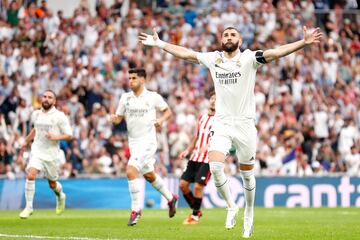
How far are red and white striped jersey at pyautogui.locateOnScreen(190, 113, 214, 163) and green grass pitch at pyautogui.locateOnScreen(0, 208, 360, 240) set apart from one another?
1.24m

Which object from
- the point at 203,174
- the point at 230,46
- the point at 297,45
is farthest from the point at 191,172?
the point at 297,45

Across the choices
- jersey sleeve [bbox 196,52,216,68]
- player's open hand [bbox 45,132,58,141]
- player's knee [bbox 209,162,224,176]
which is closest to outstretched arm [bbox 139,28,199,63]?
jersey sleeve [bbox 196,52,216,68]

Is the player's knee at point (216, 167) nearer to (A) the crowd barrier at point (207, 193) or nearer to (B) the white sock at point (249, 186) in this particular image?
(B) the white sock at point (249, 186)

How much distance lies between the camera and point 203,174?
20547 millimetres

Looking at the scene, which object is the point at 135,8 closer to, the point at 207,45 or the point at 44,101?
the point at 207,45

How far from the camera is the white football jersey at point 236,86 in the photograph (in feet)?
49.2

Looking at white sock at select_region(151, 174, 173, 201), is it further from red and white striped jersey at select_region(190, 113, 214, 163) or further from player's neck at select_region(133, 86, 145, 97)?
player's neck at select_region(133, 86, 145, 97)

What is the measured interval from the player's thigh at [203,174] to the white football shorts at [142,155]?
1079mm

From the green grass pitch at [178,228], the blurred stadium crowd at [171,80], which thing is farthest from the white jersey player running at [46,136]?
the blurred stadium crowd at [171,80]

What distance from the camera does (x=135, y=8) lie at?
34.6m

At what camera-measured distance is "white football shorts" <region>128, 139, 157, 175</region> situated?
19516mm

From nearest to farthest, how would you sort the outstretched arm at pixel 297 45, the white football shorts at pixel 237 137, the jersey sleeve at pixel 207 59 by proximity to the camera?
the outstretched arm at pixel 297 45, the white football shorts at pixel 237 137, the jersey sleeve at pixel 207 59

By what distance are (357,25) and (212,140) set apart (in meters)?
23.3

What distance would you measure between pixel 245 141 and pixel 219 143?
1.25 ft
